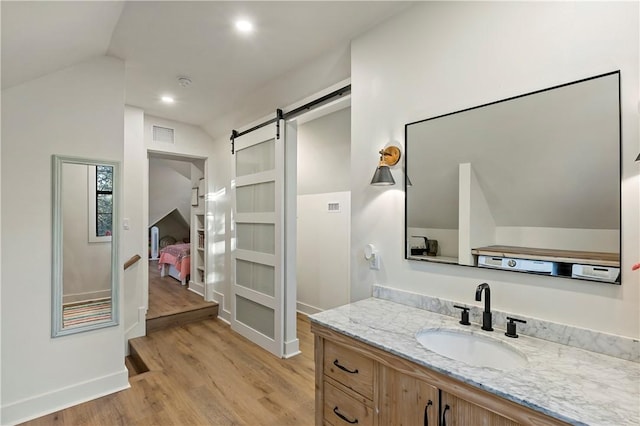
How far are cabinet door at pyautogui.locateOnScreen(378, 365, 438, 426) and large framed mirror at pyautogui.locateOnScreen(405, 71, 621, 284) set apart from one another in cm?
68

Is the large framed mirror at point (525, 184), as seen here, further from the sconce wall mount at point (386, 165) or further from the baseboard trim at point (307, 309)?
the baseboard trim at point (307, 309)

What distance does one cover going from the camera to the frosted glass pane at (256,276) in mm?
3270

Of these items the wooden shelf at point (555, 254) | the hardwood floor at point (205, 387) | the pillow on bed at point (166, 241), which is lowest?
the hardwood floor at point (205, 387)

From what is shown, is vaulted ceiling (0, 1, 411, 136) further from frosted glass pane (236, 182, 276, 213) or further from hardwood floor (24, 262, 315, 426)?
hardwood floor (24, 262, 315, 426)

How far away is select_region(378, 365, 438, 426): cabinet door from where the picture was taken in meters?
1.16

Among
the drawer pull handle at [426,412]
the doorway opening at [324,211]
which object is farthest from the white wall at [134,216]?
the drawer pull handle at [426,412]

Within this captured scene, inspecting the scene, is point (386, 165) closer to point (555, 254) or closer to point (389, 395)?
point (555, 254)

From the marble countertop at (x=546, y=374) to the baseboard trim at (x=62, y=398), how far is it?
2137 mm

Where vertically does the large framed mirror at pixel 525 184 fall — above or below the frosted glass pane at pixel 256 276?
above

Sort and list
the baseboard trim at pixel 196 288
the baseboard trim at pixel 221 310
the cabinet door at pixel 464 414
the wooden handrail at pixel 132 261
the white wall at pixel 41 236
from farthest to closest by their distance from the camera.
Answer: the baseboard trim at pixel 196 288 < the baseboard trim at pixel 221 310 < the wooden handrail at pixel 132 261 < the white wall at pixel 41 236 < the cabinet door at pixel 464 414

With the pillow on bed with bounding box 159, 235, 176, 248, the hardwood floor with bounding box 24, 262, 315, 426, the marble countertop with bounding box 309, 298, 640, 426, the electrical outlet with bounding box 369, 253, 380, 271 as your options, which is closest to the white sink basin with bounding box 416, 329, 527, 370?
the marble countertop with bounding box 309, 298, 640, 426

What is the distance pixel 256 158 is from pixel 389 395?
2842 millimetres

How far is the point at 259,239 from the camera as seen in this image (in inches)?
136

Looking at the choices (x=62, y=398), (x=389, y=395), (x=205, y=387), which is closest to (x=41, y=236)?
(x=62, y=398)
